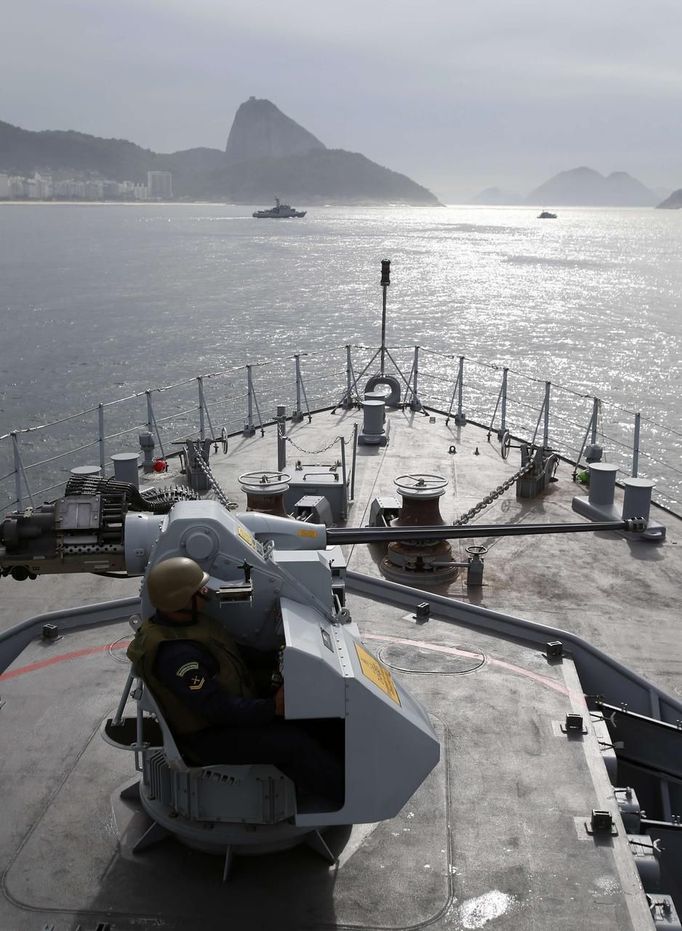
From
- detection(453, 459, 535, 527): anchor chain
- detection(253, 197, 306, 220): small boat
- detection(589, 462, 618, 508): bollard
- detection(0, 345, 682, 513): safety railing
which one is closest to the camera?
detection(453, 459, 535, 527): anchor chain

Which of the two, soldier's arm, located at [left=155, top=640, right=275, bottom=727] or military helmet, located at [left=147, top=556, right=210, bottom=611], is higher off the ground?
military helmet, located at [left=147, top=556, right=210, bottom=611]

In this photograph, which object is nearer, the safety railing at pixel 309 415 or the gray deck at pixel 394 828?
the gray deck at pixel 394 828

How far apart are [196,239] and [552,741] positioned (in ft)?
376

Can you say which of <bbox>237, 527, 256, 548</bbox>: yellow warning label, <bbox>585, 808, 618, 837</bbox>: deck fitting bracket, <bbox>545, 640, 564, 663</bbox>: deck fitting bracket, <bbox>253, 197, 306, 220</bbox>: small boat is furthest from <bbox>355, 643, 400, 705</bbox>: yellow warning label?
<bbox>253, 197, 306, 220</bbox>: small boat

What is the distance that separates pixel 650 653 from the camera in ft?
29.8

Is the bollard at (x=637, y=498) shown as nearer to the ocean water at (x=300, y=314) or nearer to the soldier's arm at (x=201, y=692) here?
the soldier's arm at (x=201, y=692)

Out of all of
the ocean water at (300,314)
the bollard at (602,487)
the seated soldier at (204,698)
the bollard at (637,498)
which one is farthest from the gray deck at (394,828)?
the ocean water at (300,314)

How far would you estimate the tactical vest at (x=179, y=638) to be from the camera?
14.6ft

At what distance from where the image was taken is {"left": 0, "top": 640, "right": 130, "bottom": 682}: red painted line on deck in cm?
694

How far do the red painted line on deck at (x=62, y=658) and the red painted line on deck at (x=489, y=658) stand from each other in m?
1.97

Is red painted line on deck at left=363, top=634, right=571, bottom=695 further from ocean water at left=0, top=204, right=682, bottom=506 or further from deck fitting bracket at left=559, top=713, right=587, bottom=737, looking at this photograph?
ocean water at left=0, top=204, right=682, bottom=506

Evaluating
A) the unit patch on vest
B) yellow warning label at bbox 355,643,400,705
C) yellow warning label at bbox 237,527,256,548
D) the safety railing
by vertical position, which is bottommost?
the safety railing

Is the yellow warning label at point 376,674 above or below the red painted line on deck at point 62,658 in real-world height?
above

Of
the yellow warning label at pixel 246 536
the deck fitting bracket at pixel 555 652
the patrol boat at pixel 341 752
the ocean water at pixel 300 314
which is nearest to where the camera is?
the patrol boat at pixel 341 752
